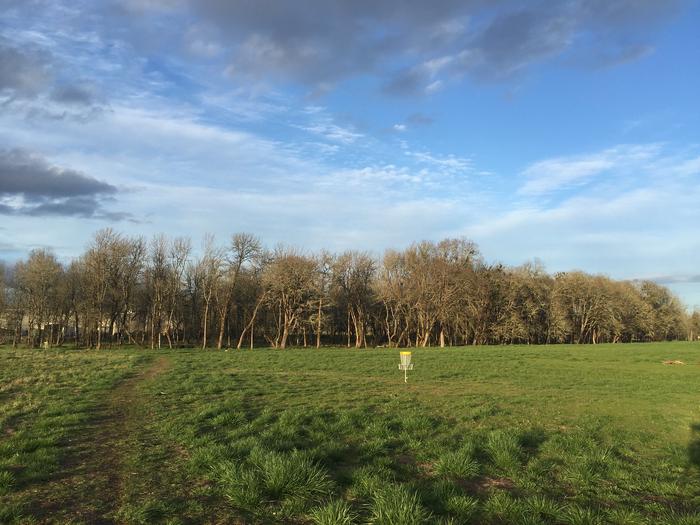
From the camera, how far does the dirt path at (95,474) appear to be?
561cm

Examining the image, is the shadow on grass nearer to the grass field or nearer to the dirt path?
the grass field

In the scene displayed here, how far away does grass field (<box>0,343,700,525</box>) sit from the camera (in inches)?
230

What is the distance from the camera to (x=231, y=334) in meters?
79.2

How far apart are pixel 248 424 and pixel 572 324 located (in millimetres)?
88993

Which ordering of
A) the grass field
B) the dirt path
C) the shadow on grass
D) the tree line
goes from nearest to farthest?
1. the dirt path
2. the grass field
3. the shadow on grass
4. the tree line

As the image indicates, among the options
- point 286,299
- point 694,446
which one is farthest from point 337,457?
point 286,299

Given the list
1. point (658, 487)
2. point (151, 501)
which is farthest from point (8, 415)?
point (658, 487)

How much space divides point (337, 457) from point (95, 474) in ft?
12.2

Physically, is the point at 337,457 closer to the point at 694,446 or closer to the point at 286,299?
the point at 694,446

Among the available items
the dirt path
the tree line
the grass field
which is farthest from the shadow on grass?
the tree line

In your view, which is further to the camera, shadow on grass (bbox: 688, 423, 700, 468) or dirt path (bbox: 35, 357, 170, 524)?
shadow on grass (bbox: 688, 423, 700, 468)

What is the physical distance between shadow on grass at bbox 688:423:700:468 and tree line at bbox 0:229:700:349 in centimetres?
5031

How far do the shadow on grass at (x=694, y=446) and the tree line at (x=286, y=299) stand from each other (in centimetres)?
5031

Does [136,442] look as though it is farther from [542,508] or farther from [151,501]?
[542,508]
